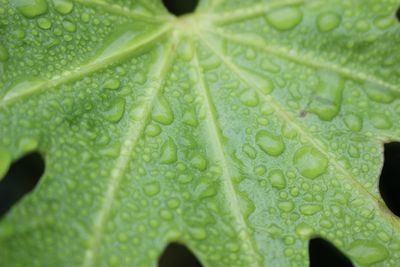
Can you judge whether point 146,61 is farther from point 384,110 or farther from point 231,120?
point 384,110

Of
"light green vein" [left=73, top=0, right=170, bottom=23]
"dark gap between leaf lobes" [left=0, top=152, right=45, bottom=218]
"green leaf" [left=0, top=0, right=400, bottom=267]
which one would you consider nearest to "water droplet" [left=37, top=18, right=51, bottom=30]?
"green leaf" [left=0, top=0, right=400, bottom=267]

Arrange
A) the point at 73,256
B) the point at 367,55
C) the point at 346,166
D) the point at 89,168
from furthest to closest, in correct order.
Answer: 1. the point at 367,55
2. the point at 346,166
3. the point at 89,168
4. the point at 73,256

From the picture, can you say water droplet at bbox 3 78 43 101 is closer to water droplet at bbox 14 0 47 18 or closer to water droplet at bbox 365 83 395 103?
water droplet at bbox 14 0 47 18

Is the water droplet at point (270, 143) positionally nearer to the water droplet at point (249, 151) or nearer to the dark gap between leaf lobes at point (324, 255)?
the water droplet at point (249, 151)

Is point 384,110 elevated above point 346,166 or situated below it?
above

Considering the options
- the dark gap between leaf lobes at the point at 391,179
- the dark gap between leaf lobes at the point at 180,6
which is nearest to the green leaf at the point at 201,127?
the dark gap between leaf lobes at the point at 180,6

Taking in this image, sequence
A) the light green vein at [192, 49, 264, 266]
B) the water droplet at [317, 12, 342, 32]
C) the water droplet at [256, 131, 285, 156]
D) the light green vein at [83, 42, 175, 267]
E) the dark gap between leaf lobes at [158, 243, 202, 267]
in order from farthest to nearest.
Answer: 1. the dark gap between leaf lobes at [158, 243, 202, 267]
2. the water droplet at [317, 12, 342, 32]
3. the water droplet at [256, 131, 285, 156]
4. the light green vein at [192, 49, 264, 266]
5. the light green vein at [83, 42, 175, 267]

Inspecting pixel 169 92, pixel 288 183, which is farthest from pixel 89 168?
pixel 288 183

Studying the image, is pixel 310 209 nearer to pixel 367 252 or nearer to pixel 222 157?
pixel 367 252
